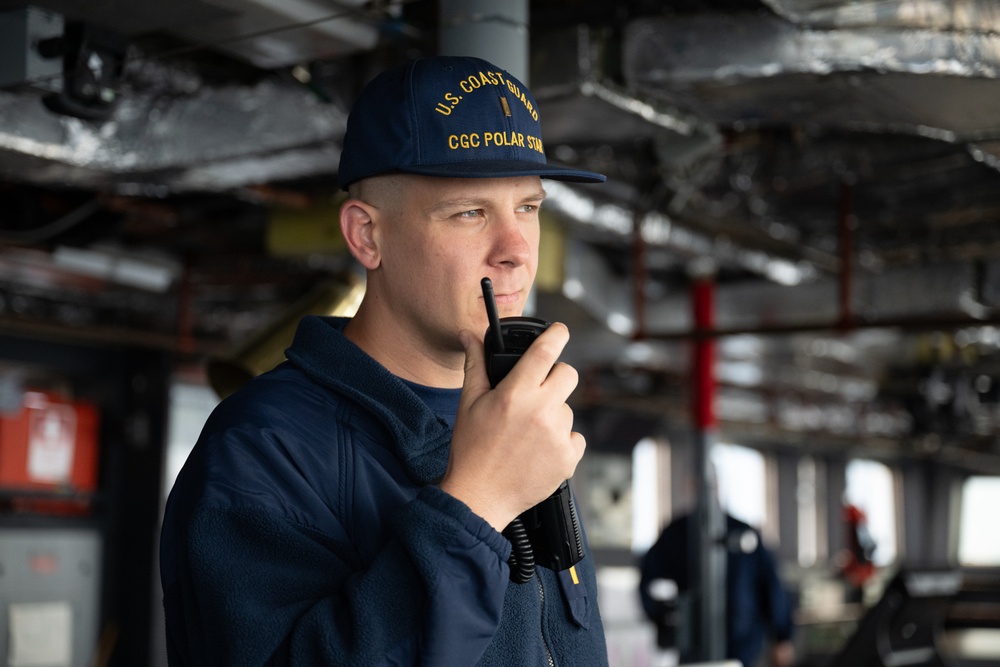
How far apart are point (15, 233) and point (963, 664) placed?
7654mm

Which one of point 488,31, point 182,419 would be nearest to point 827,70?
point 488,31

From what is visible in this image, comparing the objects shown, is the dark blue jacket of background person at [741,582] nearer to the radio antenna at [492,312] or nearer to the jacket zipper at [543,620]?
the jacket zipper at [543,620]

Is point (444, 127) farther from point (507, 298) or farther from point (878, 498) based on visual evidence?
point (878, 498)

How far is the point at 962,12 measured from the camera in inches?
96.3

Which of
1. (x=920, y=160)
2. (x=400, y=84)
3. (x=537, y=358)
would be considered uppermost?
(x=920, y=160)

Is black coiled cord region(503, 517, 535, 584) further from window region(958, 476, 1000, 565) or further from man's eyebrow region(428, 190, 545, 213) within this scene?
window region(958, 476, 1000, 565)

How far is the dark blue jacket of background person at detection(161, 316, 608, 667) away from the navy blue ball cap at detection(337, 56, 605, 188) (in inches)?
7.4

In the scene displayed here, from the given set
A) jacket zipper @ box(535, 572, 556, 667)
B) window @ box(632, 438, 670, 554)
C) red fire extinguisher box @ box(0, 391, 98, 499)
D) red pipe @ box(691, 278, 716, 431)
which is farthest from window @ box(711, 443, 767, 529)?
jacket zipper @ box(535, 572, 556, 667)

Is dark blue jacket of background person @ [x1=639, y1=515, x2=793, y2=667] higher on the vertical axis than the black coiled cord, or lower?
lower

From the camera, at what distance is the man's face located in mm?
1040

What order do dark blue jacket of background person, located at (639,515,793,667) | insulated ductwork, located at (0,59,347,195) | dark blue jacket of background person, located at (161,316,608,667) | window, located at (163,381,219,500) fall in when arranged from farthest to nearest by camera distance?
window, located at (163,381,219,500) < dark blue jacket of background person, located at (639,515,793,667) < insulated ductwork, located at (0,59,347,195) < dark blue jacket of background person, located at (161,316,608,667)

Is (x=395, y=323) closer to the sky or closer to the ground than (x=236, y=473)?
closer to the sky

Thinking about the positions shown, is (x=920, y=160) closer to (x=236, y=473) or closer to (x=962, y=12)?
(x=962, y=12)

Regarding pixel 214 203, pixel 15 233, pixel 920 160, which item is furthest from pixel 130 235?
pixel 920 160
